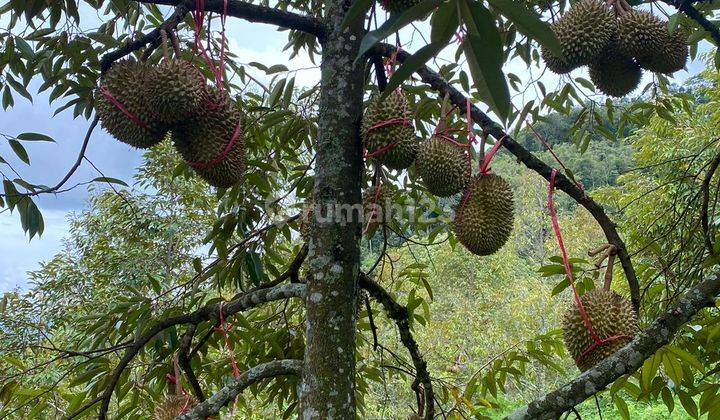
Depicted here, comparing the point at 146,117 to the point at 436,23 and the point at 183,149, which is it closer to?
the point at 183,149

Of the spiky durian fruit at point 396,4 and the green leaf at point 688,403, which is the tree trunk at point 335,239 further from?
the green leaf at point 688,403

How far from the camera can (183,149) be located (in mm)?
1267

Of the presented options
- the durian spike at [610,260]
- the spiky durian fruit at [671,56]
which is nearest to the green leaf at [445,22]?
the durian spike at [610,260]

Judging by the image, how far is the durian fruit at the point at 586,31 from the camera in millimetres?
1354

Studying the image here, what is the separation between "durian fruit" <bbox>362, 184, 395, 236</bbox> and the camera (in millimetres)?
1389

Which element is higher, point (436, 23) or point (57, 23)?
point (57, 23)

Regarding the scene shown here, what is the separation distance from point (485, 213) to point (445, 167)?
0.17 metres

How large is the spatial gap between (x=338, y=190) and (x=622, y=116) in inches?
59.2

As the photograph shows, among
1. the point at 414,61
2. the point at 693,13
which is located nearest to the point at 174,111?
the point at 414,61

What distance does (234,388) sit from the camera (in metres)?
1.04

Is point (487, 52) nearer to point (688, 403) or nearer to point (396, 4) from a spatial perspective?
point (396, 4)

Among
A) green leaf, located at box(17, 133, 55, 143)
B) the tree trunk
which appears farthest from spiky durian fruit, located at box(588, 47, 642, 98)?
green leaf, located at box(17, 133, 55, 143)

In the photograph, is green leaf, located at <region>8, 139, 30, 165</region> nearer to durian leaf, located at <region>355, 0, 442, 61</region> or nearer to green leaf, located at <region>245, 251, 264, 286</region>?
green leaf, located at <region>245, 251, 264, 286</region>

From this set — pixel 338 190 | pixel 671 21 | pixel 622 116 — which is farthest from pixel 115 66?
pixel 622 116
